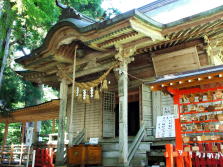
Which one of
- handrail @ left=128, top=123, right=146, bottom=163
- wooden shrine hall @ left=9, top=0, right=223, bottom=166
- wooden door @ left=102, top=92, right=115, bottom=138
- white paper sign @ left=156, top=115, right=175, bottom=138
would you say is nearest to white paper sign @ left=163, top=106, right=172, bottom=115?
wooden shrine hall @ left=9, top=0, right=223, bottom=166

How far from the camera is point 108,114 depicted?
11945 mm

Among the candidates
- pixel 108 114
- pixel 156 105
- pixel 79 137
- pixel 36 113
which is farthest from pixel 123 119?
pixel 36 113

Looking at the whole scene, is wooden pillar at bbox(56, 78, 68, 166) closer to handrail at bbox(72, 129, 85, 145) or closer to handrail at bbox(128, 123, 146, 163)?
handrail at bbox(72, 129, 85, 145)

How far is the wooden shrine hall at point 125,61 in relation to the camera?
A: 799 centimetres

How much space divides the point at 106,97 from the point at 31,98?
10.4 m

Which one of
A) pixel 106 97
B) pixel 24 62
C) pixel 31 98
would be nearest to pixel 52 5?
pixel 24 62

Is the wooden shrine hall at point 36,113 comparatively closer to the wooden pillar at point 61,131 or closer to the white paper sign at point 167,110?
the wooden pillar at point 61,131

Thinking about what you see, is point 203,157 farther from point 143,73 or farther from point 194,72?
point 143,73

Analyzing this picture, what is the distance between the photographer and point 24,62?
36.8 feet

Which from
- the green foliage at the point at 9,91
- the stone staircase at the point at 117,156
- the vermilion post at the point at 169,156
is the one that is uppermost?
the green foliage at the point at 9,91

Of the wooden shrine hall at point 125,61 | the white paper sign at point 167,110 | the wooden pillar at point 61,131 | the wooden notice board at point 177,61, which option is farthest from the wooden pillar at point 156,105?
the wooden pillar at point 61,131

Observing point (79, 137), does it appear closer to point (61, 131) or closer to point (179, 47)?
point (61, 131)

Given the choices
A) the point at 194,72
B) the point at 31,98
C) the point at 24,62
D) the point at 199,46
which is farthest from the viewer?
the point at 31,98

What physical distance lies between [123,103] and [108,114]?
3.48 m
